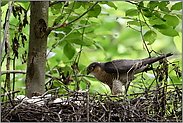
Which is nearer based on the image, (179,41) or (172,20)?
(172,20)

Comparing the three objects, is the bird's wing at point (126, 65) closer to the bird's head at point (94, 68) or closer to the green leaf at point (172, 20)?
the bird's head at point (94, 68)

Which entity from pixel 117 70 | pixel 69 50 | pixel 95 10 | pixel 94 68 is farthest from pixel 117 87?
pixel 95 10

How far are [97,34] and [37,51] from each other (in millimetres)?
702

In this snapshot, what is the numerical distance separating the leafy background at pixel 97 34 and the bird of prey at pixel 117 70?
0.41 feet

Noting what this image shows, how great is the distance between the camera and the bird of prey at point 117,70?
1557mm

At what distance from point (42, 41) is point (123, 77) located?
775 millimetres

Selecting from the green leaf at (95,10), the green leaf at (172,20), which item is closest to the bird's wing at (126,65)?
the green leaf at (172,20)

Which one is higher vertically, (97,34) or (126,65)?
(97,34)

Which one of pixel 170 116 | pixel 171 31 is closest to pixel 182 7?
pixel 171 31

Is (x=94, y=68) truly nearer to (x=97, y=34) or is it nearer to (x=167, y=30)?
(x=97, y=34)

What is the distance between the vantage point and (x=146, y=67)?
5.08ft

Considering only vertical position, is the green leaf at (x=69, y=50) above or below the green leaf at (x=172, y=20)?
below

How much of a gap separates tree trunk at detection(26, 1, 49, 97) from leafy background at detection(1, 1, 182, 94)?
108 mm

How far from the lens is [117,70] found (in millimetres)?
1567
